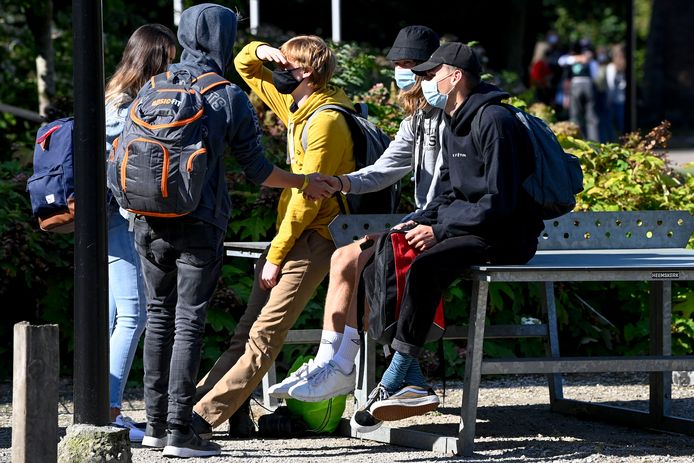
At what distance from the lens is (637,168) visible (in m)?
8.32

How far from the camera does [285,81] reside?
5754 mm

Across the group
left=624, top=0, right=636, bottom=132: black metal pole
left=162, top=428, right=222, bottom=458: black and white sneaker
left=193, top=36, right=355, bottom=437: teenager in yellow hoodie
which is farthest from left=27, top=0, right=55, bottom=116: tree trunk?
left=162, top=428, right=222, bottom=458: black and white sneaker

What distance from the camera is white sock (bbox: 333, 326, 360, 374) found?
5504mm

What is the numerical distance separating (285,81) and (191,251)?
1046 millimetres

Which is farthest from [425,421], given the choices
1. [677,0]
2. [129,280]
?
[677,0]

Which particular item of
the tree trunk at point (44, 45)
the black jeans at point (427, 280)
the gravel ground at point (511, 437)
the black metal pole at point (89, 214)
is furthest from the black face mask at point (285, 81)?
the tree trunk at point (44, 45)

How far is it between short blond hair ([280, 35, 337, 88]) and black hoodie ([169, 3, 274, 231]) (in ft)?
1.44

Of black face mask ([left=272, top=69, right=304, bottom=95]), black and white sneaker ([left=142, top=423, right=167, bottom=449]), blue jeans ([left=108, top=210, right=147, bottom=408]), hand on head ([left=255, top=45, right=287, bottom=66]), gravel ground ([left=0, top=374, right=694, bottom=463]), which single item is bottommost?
gravel ground ([left=0, top=374, right=694, bottom=463])

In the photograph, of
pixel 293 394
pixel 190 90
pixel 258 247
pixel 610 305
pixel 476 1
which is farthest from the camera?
pixel 476 1

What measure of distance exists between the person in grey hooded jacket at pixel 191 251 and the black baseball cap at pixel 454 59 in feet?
2.39

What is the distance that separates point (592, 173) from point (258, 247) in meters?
2.93

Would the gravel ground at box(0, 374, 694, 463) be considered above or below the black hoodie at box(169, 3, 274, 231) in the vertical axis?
below

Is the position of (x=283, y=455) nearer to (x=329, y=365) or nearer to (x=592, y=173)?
(x=329, y=365)

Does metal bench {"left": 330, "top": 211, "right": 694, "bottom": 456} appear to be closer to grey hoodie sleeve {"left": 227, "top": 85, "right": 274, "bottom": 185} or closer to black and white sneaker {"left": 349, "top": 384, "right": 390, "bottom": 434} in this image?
black and white sneaker {"left": 349, "top": 384, "right": 390, "bottom": 434}
